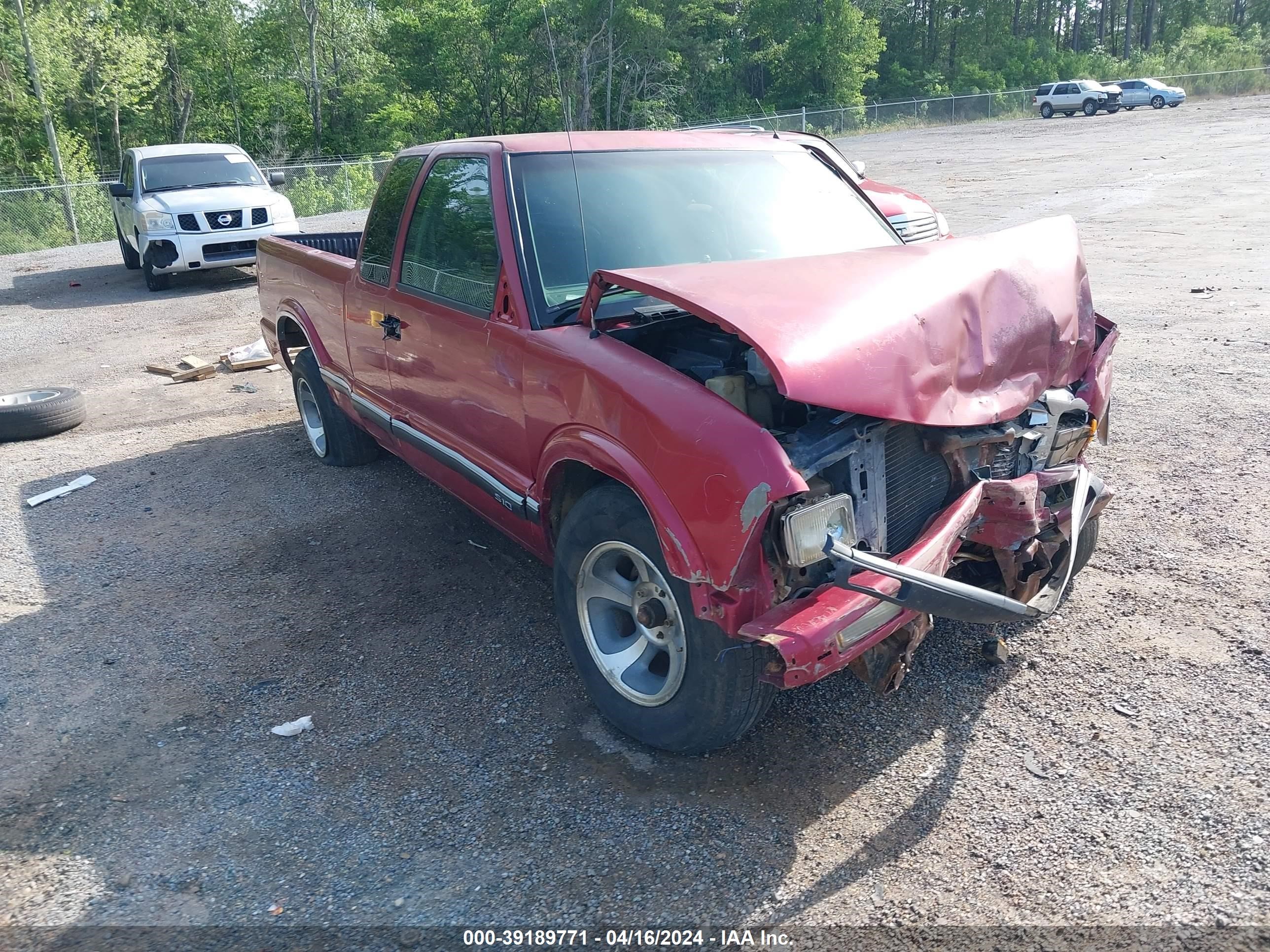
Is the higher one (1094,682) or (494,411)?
(494,411)

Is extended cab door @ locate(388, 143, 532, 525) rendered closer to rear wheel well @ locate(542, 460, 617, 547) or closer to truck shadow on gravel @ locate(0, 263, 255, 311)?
rear wheel well @ locate(542, 460, 617, 547)

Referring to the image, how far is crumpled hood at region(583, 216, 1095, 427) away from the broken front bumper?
29cm

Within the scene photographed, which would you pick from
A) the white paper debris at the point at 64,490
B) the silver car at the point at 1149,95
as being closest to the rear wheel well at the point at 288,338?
the white paper debris at the point at 64,490

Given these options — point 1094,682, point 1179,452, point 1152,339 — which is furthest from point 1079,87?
point 1094,682

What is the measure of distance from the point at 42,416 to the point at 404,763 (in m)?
5.66

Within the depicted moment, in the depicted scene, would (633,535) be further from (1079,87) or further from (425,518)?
(1079,87)

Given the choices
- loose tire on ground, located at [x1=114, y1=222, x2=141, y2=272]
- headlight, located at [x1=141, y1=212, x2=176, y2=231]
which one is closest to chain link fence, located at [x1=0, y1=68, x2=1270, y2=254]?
headlight, located at [x1=141, y1=212, x2=176, y2=231]

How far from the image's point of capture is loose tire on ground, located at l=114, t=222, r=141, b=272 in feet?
51.1

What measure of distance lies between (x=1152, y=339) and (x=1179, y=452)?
2929mm

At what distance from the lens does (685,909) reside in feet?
8.46

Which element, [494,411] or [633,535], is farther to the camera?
[494,411]

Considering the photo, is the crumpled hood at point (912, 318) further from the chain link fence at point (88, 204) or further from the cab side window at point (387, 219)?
the chain link fence at point (88, 204)

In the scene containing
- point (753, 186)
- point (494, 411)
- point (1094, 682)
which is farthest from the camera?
point (753, 186)

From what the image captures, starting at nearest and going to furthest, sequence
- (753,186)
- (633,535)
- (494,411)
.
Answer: (633,535) → (494,411) → (753,186)
